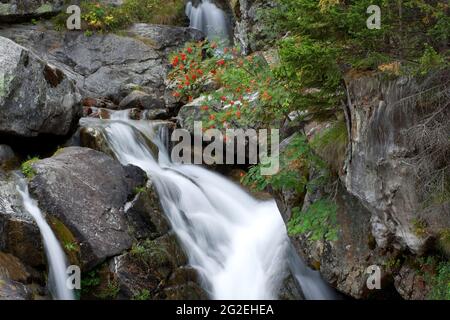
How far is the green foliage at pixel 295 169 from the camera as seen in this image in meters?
7.22

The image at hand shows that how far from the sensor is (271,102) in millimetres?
7207

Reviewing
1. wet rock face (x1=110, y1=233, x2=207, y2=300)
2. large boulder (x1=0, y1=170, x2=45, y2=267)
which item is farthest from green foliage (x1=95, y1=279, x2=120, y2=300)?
large boulder (x1=0, y1=170, x2=45, y2=267)

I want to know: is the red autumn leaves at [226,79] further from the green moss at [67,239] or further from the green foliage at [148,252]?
the green moss at [67,239]

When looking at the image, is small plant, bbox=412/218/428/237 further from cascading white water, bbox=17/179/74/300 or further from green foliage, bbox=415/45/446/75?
cascading white water, bbox=17/179/74/300

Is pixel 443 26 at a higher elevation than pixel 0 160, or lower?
higher

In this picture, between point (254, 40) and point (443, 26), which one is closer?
point (443, 26)

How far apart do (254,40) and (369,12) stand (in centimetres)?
750

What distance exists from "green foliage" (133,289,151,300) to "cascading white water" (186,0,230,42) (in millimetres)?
11665

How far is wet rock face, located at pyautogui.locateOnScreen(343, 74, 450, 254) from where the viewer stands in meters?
5.75

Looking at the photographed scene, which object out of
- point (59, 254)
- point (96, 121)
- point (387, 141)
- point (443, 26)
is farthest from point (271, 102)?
point (96, 121)

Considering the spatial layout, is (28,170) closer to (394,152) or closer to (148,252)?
(148,252)

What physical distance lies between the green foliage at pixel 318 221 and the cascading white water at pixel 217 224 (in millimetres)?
1816
